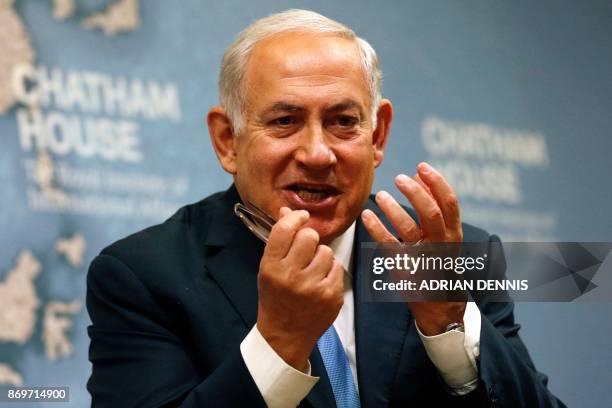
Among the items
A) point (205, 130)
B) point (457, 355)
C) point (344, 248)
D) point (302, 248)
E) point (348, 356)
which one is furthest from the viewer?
point (205, 130)

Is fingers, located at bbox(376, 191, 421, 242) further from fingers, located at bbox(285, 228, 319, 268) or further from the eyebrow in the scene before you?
the eyebrow

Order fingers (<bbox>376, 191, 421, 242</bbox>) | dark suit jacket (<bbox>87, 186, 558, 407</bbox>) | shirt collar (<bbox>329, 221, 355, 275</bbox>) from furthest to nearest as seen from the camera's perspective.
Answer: shirt collar (<bbox>329, 221, 355, 275</bbox>) → dark suit jacket (<bbox>87, 186, 558, 407</bbox>) → fingers (<bbox>376, 191, 421, 242</bbox>)

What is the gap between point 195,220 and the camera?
93.1 inches

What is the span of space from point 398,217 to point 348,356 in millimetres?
457

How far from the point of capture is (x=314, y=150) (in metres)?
2.08

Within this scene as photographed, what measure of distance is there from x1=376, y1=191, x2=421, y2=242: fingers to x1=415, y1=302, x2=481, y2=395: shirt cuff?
0.75ft

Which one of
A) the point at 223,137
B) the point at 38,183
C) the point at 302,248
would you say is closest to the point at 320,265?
the point at 302,248

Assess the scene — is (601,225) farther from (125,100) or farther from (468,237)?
(125,100)

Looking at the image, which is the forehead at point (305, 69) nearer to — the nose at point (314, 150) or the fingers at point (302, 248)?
the nose at point (314, 150)

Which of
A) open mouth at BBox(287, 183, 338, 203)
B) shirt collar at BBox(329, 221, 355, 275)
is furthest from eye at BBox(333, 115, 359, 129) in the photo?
shirt collar at BBox(329, 221, 355, 275)

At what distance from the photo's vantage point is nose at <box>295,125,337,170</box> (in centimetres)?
207

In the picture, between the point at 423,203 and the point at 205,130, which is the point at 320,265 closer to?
the point at 423,203

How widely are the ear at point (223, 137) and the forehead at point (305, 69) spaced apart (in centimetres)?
13

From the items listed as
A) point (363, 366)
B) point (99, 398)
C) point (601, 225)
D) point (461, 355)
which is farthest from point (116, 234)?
point (601, 225)
